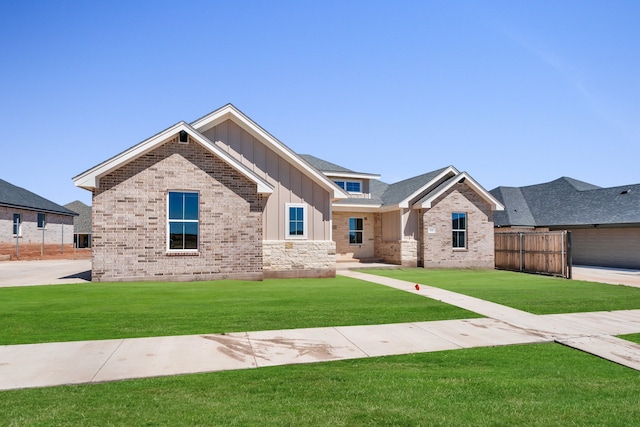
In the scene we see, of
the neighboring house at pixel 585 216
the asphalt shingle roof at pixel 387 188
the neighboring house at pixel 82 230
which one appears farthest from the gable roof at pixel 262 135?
the neighboring house at pixel 82 230

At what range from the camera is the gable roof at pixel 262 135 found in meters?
17.0

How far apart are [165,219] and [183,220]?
625 mm

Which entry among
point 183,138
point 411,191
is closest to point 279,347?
point 183,138

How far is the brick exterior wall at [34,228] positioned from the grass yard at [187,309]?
24567mm

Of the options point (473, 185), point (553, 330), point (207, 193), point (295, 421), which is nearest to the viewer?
point (295, 421)

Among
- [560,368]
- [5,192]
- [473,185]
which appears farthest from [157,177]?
[5,192]

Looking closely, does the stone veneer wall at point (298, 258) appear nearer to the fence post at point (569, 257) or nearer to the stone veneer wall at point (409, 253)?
the stone veneer wall at point (409, 253)

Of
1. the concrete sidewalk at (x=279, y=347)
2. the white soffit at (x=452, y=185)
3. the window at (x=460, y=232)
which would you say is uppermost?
the white soffit at (x=452, y=185)

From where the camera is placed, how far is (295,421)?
13.3 ft

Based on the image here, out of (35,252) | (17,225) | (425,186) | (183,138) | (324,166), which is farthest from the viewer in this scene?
(35,252)

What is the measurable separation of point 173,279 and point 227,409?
1149 cm

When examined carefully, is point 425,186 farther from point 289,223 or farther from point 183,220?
point 183,220

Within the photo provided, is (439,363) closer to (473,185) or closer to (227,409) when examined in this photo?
(227,409)

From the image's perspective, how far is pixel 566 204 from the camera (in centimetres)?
3127
